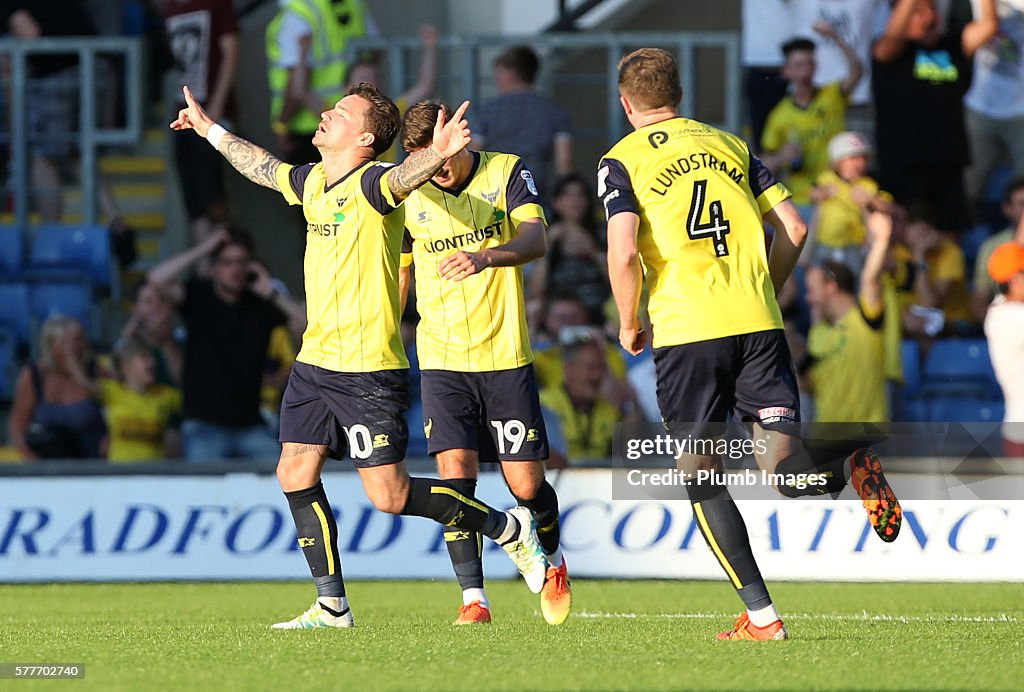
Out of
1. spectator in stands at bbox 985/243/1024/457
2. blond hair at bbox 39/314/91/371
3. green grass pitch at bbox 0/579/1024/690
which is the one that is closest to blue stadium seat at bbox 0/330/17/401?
blond hair at bbox 39/314/91/371

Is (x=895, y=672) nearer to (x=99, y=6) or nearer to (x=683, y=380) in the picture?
(x=683, y=380)

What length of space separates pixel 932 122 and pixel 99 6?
24.4 feet

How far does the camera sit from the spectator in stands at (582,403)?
11250 mm

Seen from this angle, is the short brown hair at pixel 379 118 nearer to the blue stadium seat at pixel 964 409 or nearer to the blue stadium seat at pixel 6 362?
the blue stadium seat at pixel 964 409

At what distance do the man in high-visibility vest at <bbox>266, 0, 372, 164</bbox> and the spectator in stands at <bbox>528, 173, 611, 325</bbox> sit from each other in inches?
86.0

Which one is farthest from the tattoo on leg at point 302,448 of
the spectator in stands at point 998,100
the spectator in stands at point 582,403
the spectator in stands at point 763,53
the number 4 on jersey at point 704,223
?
the spectator in stands at point 998,100

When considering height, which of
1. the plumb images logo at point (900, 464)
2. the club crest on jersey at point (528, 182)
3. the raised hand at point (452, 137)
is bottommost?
the plumb images logo at point (900, 464)

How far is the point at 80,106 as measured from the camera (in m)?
14.1

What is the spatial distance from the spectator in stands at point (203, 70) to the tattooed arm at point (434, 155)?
23.7 feet

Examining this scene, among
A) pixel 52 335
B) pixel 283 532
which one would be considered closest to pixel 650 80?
pixel 283 532

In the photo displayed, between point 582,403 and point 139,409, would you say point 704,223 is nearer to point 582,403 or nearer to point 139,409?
point 582,403

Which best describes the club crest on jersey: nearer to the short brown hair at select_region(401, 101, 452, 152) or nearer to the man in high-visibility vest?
the short brown hair at select_region(401, 101, 452, 152)

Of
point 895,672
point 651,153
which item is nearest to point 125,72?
point 651,153

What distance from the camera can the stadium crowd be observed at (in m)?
11.5
